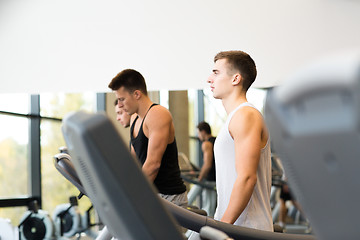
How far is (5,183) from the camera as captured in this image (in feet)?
19.0

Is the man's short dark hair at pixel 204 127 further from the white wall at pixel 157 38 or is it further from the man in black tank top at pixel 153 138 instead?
the man in black tank top at pixel 153 138

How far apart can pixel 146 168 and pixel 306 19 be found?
1.85m

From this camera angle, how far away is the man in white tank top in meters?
1.87

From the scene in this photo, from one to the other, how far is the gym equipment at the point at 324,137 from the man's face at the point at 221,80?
1546 mm

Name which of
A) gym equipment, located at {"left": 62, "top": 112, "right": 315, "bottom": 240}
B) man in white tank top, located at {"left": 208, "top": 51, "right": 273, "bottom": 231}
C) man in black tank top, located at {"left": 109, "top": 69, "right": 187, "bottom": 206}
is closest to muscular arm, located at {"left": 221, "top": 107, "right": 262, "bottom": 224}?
man in white tank top, located at {"left": 208, "top": 51, "right": 273, "bottom": 231}

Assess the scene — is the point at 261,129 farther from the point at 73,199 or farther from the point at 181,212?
the point at 73,199

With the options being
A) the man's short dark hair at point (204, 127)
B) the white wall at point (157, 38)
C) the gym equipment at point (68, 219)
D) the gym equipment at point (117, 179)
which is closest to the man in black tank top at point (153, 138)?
the white wall at point (157, 38)

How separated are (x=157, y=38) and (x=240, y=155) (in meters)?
2.35

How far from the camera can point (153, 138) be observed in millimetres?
2623

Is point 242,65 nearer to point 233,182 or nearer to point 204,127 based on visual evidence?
point 233,182

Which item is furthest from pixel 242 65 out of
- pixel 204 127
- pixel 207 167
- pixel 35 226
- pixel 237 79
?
pixel 204 127

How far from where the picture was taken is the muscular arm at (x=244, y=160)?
186 cm

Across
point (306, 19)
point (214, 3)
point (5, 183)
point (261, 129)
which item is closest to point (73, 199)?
point (5, 183)

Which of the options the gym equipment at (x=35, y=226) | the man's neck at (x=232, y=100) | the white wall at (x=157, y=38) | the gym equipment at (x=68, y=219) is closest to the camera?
the man's neck at (x=232, y=100)
